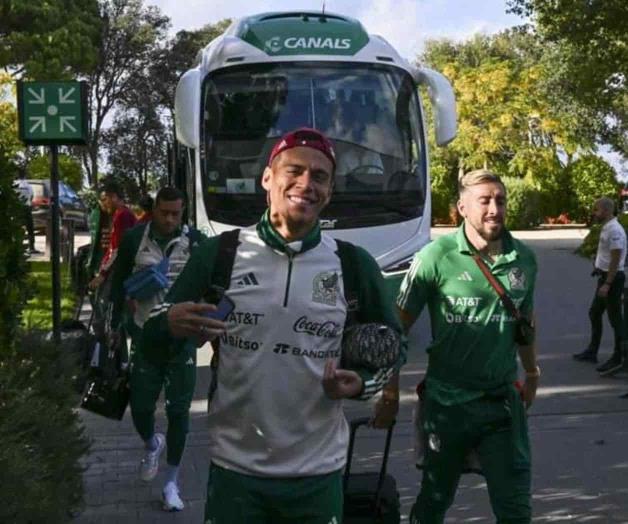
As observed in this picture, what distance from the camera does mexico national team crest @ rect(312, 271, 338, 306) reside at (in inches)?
150

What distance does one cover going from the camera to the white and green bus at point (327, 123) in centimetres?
1410

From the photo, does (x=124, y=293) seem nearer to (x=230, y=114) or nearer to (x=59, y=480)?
(x=59, y=480)

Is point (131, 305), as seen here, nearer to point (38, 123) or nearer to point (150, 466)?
point (150, 466)

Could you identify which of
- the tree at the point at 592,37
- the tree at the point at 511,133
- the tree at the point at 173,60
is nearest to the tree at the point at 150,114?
the tree at the point at 173,60

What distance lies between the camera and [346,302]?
388cm

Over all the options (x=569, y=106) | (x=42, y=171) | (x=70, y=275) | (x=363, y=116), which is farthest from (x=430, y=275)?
(x=569, y=106)

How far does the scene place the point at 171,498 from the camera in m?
7.17

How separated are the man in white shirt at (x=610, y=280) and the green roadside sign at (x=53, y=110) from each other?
5.33 m

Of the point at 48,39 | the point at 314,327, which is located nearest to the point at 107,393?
the point at 314,327

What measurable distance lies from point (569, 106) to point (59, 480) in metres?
49.6

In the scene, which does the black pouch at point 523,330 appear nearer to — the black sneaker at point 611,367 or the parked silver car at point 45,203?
the black sneaker at point 611,367

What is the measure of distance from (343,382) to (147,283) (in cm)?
347

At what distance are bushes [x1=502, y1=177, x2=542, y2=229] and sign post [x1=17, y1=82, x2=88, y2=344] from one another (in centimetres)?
3765

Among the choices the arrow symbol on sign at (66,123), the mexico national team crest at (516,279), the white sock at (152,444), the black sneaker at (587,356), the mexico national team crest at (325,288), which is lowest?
the black sneaker at (587,356)
